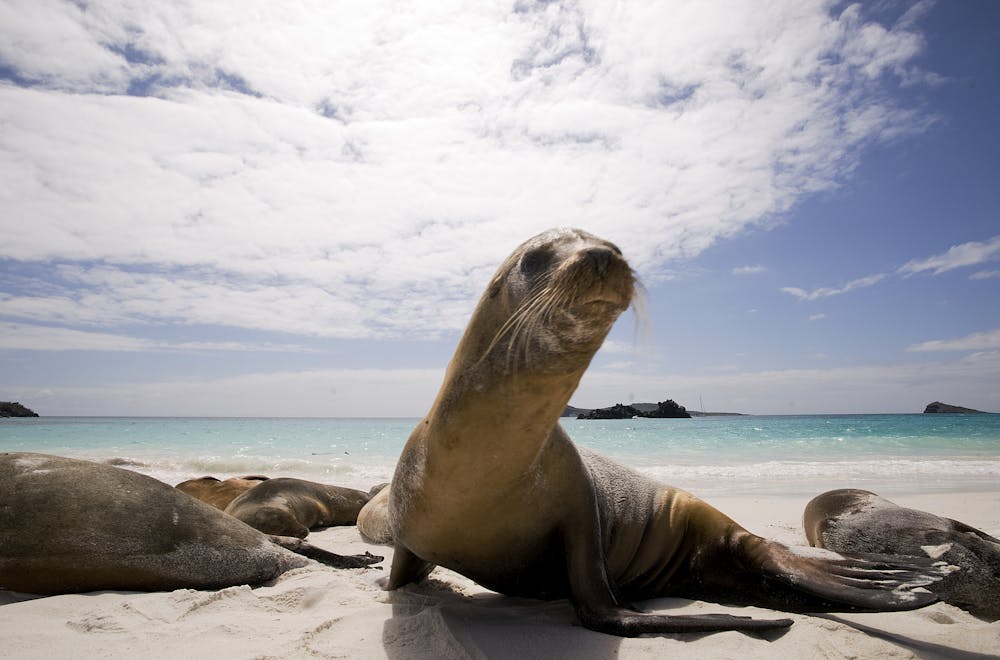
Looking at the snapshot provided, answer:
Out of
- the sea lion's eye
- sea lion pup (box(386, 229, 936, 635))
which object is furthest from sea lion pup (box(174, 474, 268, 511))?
the sea lion's eye

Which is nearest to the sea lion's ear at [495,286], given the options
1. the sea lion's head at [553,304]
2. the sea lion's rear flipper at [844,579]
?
the sea lion's head at [553,304]

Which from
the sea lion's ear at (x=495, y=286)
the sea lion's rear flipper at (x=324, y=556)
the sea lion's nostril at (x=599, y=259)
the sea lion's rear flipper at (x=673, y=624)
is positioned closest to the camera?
the sea lion's nostril at (x=599, y=259)

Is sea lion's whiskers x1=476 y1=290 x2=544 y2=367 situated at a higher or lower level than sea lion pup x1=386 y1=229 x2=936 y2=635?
higher

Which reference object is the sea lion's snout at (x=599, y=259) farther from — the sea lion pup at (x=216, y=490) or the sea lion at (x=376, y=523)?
the sea lion pup at (x=216, y=490)

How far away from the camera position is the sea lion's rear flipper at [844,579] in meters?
2.69

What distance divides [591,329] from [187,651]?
199cm

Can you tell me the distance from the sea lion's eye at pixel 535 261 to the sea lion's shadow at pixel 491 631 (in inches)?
58.7

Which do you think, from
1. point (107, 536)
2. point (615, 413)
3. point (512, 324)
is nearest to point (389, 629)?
point (512, 324)

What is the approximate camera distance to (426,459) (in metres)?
2.84

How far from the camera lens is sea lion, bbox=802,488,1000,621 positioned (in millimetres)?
3117

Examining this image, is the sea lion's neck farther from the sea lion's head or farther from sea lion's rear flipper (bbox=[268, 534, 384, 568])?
sea lion's rear flipper (bbox=[268, 534, 384, 568])

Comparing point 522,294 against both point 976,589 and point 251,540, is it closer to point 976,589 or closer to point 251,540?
point 251,540

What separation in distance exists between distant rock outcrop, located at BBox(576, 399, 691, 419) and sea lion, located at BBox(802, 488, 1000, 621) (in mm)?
67395

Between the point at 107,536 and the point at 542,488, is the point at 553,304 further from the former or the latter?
the point at 107,536
